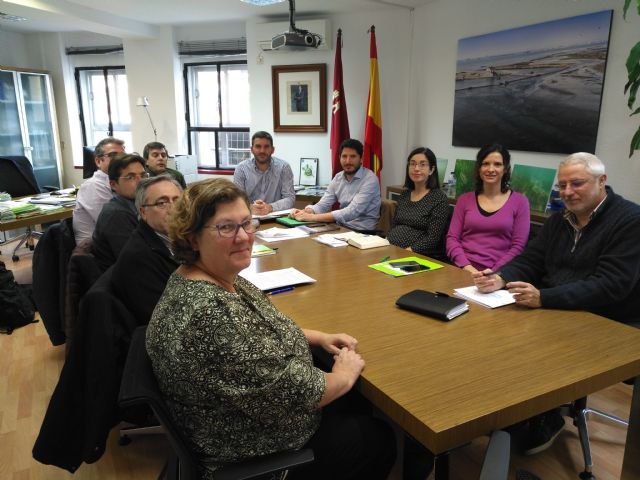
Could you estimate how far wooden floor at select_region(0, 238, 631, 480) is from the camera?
183 centimetres

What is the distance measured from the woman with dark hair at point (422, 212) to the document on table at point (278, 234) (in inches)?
25.1

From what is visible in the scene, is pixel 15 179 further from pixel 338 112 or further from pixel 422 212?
pixel 422 212

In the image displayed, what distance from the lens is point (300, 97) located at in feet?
16.3

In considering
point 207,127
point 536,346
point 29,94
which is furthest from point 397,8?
point 29,94

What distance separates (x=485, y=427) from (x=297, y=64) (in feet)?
15.0

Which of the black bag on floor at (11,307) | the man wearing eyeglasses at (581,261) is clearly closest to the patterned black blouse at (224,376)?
the man wearing eyeglasses at (581,261)

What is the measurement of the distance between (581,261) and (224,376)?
58.9 inches

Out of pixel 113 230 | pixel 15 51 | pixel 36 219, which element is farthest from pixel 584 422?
pixel 15 51

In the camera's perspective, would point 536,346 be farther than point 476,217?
No

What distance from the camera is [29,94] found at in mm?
6059

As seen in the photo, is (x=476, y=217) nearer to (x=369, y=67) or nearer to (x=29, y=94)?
(x=369, y=67)

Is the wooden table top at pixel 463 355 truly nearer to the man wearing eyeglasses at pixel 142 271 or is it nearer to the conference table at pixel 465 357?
the conference table at pixel 465 357

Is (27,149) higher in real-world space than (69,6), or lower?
lower

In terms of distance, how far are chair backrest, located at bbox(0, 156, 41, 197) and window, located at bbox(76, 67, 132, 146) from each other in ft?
6.39
